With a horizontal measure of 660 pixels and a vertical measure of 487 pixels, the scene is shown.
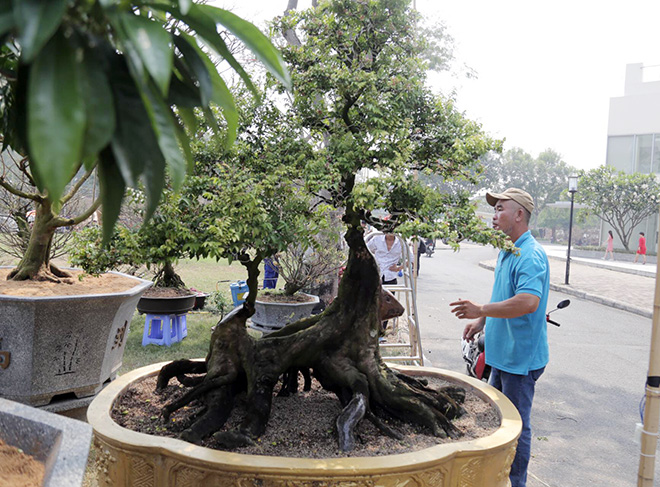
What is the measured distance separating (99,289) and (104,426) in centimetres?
176

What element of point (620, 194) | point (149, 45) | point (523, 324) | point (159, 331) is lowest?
point (159, 331)

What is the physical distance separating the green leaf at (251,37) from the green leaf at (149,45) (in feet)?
0.57

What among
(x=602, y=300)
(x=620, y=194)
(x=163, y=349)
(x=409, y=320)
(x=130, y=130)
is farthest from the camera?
(x=620, y=194)

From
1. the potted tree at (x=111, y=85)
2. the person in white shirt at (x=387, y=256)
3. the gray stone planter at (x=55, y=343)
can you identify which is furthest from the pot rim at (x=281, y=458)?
the person in white shirt at (x=387, y=256)

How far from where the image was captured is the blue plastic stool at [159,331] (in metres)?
6.54

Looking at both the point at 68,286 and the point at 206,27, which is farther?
the point at 68,286

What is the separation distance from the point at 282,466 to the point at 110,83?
170 centimetres

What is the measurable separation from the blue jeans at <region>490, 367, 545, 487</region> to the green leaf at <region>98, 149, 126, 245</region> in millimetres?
2786

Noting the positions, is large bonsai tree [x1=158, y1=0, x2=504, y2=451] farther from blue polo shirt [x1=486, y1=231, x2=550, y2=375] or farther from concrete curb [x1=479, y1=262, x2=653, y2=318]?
concrete curb [x1=479, y1=262, x2=653, y2=318]

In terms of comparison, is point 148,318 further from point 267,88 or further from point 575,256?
point 575,256

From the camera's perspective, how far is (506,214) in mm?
3201

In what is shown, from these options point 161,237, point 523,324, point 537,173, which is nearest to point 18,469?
point 161,237

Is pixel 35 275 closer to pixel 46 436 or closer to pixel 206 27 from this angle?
pixel 46 436

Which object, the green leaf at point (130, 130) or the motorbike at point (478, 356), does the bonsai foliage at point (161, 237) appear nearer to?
the green leaf at point (130, 130)
